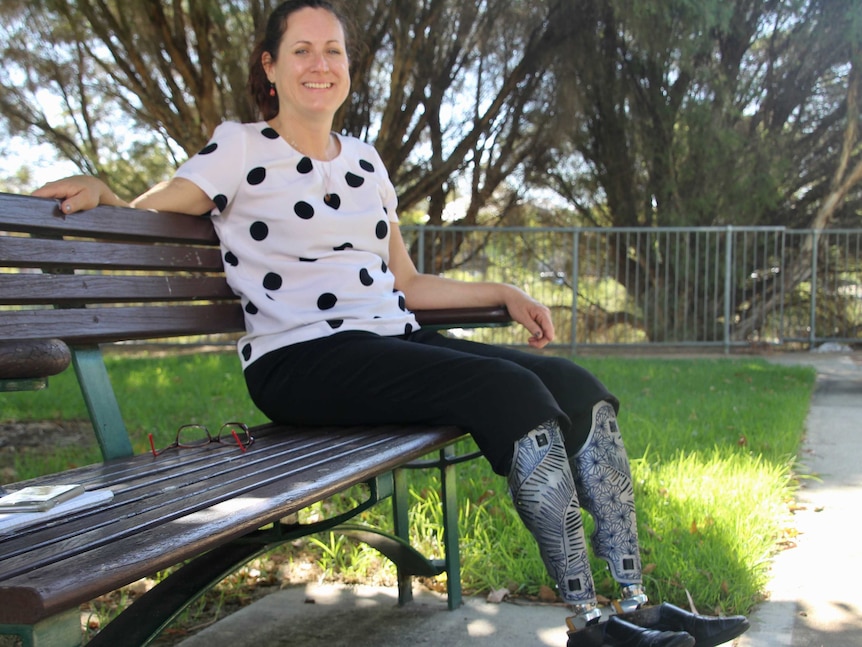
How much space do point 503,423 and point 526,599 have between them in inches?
36.3

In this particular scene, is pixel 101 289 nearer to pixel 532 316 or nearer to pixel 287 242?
pixel 287 242

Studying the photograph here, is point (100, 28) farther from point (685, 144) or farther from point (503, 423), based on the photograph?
point (503, 423)

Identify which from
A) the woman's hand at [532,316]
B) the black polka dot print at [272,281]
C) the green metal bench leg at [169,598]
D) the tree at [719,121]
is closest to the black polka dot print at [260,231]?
the black polka dot print at [272,281]

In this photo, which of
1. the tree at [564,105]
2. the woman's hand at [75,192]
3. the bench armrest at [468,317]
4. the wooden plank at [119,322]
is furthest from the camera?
the tree at [564,105]

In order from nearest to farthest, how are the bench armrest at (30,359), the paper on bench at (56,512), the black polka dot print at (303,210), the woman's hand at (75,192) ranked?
the bench armrest at (30,359), the paper on bench at (56,512), the woman's hand at (75,192), the black polka dot print at (303,210)

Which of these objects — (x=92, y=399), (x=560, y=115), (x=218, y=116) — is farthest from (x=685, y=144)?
(x=92, y=399)

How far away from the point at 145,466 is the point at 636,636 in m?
1.07

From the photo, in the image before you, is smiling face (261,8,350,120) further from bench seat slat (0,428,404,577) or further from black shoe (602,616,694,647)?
black shoe (602,616,694,647)

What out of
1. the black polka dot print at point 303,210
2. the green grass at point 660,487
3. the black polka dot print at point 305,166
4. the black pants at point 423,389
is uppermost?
the black polka dot print at point 305,166

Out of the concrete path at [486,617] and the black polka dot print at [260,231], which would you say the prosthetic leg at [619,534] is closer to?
the concrete path at [486,617]

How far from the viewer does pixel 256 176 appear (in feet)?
8.42

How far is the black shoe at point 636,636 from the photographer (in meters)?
1.90

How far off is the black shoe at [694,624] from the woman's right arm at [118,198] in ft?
4.93

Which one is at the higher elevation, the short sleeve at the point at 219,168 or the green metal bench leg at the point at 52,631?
the short sleeve at the point at 219,168
